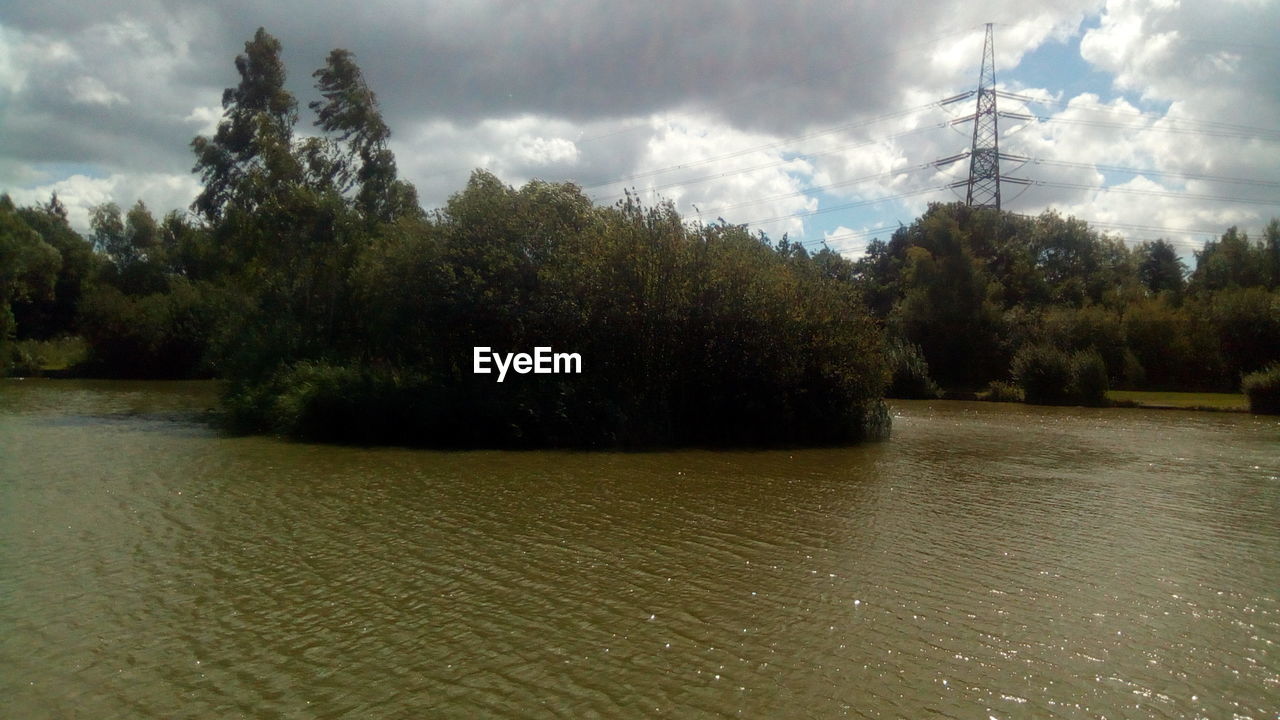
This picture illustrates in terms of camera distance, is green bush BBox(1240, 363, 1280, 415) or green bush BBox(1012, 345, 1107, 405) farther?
green bush BBox(1012, 345, 1107, 405)

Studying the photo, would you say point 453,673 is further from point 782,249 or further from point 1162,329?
point 1162,329

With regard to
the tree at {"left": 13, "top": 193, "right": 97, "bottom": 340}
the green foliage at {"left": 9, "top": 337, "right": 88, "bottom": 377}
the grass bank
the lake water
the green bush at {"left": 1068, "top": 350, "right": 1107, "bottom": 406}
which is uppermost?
the tree at {"left": 13, "top": 193, "right": 97, "bottom": 340}

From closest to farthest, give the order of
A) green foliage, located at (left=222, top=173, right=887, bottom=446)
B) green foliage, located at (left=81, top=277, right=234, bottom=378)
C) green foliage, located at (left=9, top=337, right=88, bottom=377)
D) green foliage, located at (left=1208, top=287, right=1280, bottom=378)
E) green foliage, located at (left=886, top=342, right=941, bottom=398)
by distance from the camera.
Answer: green foliage, located at (left=222, top=173, right=887, bottom=446) < green foliage, located at (left=1208, top=287, right=1280, bottom=378) < green foliage, located at (left=886, top=342, right=941, bottom=398) < green foliage, located at (left=81, top=277, right=234, bottom=378) < green foliage, located at (left=9, top=337, right=88, bottom=377)

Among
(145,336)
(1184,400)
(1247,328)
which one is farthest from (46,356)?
(1247,328)

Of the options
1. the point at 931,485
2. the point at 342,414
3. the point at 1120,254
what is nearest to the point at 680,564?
the point at 931,485

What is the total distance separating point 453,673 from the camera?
6.88 meters

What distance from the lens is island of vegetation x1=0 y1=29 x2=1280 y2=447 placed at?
22.8 m

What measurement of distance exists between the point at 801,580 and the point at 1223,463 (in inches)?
605

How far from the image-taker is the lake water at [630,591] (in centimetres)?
655

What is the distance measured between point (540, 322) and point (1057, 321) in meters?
34.1

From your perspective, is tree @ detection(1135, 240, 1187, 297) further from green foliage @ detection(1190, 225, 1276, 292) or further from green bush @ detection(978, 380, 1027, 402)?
green bush @ detection(978, 380, 1027, 402)

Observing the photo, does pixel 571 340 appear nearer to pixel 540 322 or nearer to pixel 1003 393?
pixel 540 322

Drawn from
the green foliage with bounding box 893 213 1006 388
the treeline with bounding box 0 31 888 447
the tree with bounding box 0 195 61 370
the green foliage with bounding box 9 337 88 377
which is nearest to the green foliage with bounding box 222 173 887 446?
the treeline with bounding box 0 31 888 447

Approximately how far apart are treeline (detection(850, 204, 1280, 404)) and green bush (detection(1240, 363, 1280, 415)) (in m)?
5.79
